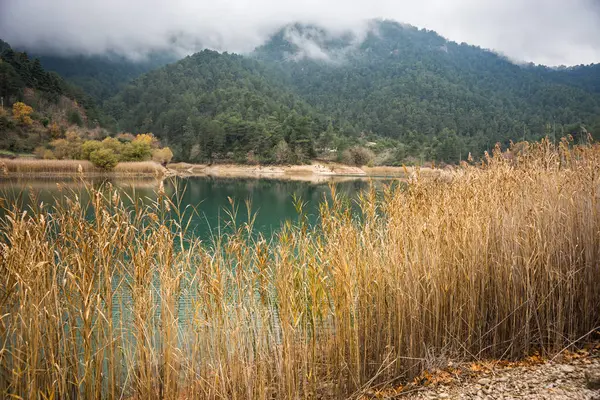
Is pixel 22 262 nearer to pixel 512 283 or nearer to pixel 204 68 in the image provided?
pixel 512 283

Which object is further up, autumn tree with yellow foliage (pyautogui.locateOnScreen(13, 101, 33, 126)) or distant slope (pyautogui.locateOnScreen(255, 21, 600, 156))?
distant slope (pyautogui.locateOnScreen(255, 21, 600, 156))

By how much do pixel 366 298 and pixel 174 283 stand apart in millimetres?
1605

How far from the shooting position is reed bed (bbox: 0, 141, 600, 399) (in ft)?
8.55

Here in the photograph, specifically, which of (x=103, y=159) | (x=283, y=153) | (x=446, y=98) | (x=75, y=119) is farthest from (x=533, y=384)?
(x=446, y=98)

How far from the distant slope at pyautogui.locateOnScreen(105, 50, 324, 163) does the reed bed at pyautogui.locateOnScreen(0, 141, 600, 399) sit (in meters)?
64.1

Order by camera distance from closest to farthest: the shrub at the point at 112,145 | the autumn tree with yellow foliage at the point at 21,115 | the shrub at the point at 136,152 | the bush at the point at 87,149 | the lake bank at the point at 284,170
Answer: the bush at the point at 87,149 < the shrub at the point at 112,145 < the shrub at the point at 136,152 < the autumn tree with yellow foliage at the point at 21,115 < the lake bank at the point at 284,170

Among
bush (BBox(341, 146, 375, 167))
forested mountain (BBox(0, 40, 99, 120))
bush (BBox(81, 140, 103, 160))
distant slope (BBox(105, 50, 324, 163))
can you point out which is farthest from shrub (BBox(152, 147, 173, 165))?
bush (BBox(341, 146, 375, 167))

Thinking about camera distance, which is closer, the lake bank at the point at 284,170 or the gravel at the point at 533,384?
the gravel at the point at 533,384

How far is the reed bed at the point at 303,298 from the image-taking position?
261 centimetres

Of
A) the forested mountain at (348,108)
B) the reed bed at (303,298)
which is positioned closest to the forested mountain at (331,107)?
the forested mountain at (348,108)

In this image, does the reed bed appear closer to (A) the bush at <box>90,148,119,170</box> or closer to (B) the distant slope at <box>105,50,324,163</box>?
(A) the bush at <box>90,148,119,170</box>

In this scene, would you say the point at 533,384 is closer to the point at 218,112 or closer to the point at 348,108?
the point at 218,112

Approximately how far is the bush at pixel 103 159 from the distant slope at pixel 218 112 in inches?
1283

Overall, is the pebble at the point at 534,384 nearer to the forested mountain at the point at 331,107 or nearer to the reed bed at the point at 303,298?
the reed bed at the point at 303,298
